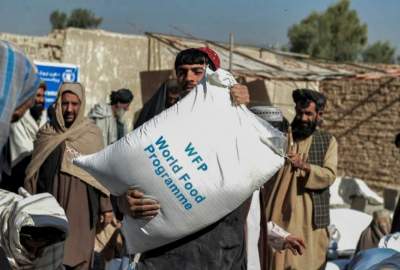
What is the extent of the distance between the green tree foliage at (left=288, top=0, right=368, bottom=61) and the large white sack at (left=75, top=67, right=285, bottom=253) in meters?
54.4

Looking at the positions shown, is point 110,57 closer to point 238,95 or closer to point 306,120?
point 306,120

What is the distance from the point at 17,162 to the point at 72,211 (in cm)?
88

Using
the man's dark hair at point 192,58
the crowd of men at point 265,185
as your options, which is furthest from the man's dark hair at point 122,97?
the man's dark hair at point 192,58

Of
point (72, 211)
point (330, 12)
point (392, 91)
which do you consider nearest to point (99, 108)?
point (72, 211)

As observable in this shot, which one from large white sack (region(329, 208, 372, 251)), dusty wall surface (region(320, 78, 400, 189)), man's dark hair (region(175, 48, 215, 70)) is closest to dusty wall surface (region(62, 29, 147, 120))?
dusty wall surface (region(320, 78, 400, 189))

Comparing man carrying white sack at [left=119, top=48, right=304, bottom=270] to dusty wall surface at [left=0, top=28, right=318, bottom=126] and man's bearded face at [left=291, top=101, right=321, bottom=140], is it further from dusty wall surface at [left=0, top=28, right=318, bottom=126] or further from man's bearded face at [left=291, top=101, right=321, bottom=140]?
dusty wall surface at [left=0, top=28, right=318, bottom=126]

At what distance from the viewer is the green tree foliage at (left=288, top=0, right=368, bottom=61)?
190ft

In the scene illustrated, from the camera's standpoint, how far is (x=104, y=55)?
58.3 feet

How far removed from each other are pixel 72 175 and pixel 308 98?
160 cm

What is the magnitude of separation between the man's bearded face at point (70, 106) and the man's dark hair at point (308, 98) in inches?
57.8

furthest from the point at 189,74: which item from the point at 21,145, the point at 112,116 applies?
the point at 112,116

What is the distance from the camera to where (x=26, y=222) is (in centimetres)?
233

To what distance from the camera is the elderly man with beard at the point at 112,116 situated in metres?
8.80

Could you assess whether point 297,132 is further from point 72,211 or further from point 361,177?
point 361,177
